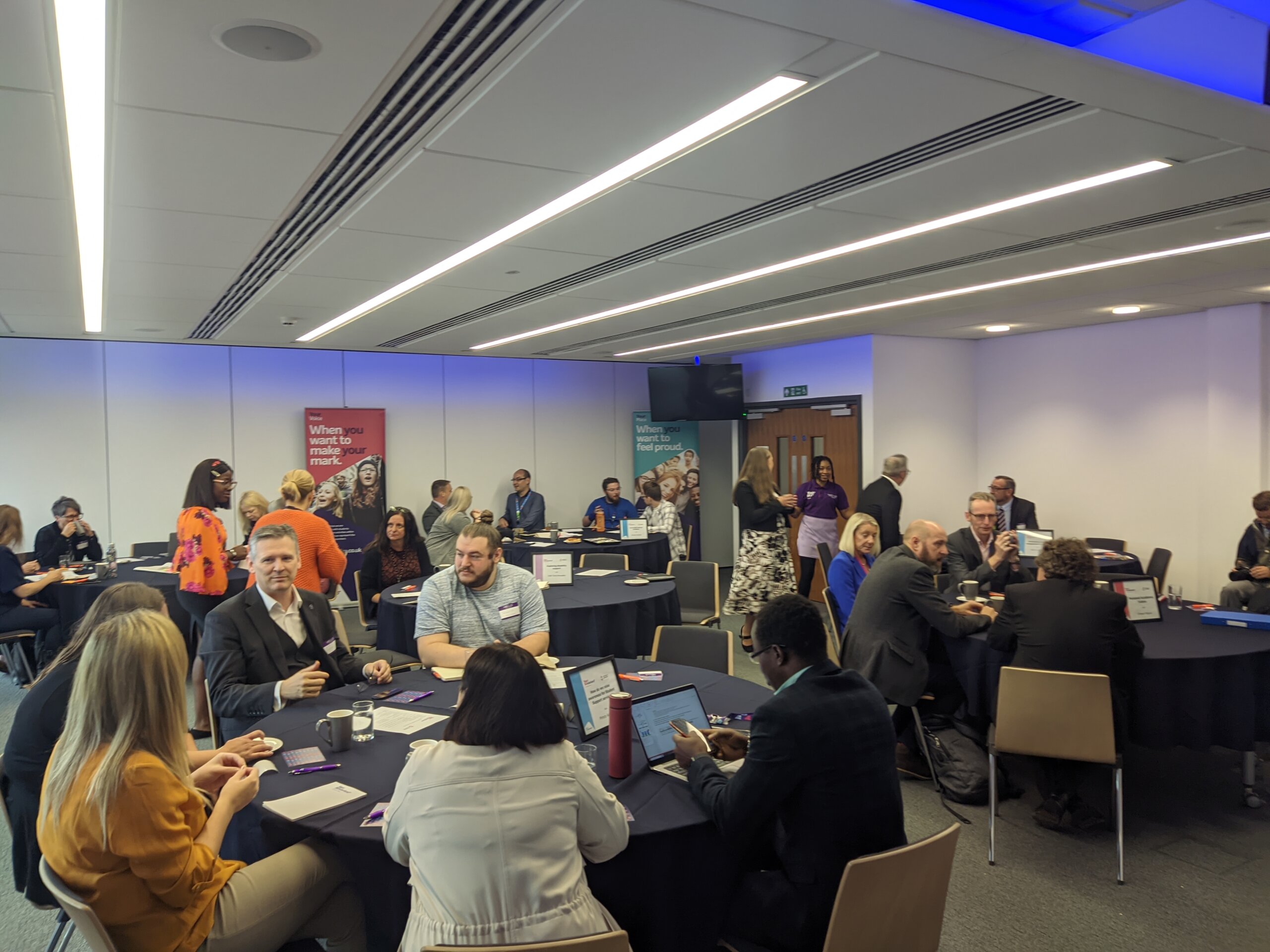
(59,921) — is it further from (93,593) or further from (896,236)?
(896,236)

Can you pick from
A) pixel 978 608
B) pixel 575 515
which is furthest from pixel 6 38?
pixel 575 515

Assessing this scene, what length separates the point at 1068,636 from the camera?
3.60 metres

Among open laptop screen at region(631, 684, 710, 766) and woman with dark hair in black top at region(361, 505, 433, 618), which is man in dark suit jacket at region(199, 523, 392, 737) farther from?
woman with dark hair in black top at region(361, 505, 433, 618)

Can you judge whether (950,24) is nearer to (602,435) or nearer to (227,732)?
(227,732)

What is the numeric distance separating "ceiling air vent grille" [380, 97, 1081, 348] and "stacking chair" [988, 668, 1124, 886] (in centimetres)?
219

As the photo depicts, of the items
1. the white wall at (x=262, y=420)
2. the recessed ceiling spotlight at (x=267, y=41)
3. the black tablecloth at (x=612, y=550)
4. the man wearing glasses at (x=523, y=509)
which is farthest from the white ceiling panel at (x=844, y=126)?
the white wall at (x=262, y=420)

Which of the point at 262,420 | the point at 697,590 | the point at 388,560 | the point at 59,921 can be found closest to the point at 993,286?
the point at 697,590

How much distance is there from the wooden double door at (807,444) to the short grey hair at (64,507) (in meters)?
6.99

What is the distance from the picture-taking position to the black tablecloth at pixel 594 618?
4.87 m

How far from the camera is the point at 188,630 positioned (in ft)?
21.5

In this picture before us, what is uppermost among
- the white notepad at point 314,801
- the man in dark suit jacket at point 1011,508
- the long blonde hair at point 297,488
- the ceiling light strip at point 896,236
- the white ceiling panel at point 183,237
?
the ceiling light strip at point 896,236

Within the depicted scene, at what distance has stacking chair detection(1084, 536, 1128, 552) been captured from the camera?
7.68m

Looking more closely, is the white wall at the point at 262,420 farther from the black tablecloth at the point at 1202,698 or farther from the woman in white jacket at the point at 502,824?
the woman in white jacket at the point at 502,824

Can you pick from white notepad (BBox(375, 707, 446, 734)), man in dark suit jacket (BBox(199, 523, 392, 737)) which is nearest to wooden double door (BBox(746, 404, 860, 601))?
man in dark suit jacket (BBox(199, 523, 392, 737))
